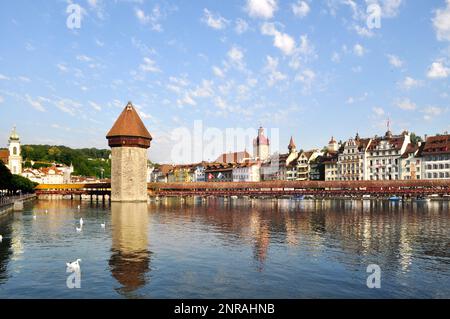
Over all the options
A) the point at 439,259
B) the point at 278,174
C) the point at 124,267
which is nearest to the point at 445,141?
the point at 278,174

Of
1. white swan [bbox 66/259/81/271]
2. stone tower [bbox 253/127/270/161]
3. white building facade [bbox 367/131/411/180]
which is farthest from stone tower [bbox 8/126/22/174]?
white swan [bbox 66/259/81/271]

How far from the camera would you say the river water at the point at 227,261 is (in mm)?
12844

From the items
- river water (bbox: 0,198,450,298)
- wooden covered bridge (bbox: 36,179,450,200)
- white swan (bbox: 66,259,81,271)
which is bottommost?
river water (bbox: 0,198,450,298)

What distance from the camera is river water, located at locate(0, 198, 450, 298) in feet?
42.1

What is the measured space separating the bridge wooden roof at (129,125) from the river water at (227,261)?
37.4m

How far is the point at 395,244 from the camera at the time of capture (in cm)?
2142

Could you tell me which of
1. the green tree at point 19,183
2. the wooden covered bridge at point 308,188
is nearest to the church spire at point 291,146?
the wooden covered bridge at point 308,188

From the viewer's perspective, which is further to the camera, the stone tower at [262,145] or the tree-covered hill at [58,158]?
the tree-covered hill at [58,158]

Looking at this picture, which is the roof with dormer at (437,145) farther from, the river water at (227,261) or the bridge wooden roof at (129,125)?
the river water at (227,261)

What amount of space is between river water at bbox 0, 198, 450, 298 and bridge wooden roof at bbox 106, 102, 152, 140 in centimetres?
3739

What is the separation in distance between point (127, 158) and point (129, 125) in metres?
4.99

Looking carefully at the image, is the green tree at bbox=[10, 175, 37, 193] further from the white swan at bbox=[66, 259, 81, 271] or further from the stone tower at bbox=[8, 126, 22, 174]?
the white swan at bbox=[66, 259, 81, 271]

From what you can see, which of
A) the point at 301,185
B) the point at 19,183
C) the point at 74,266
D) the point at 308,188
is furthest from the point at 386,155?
the point at 74,266

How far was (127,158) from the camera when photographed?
6519 centimetres
